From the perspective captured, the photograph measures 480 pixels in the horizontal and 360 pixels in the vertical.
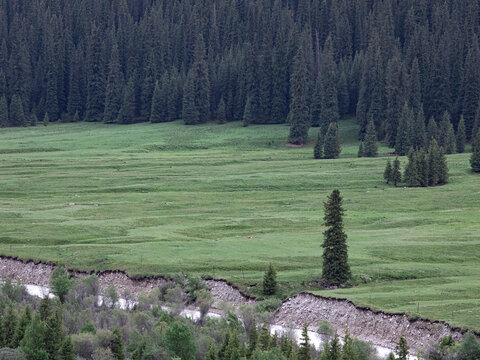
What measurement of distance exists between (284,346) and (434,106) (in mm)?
112001

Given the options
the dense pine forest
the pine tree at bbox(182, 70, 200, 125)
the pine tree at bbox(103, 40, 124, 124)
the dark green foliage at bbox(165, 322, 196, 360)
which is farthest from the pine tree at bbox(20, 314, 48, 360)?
the pine tree at bbox(103, 40, 124, 124)

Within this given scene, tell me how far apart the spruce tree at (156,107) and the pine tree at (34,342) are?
130m

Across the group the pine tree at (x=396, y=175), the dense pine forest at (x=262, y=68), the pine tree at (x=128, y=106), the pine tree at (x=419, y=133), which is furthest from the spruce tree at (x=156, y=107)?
the pine tree at (x=396, y=175)

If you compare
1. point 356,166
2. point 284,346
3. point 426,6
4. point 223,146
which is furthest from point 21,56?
point 284,346

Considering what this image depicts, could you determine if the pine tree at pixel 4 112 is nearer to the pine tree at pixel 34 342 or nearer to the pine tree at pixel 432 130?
the pine tree at pixel 432 130

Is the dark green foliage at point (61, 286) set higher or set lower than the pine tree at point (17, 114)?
lower

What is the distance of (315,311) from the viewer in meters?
48.8

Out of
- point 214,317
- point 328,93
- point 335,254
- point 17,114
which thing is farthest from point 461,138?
point 214,317

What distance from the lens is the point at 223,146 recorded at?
138m

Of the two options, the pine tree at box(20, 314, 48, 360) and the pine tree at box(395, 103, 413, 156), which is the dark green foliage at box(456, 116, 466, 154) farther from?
the pine tree at box(20, 314, 48, 360)

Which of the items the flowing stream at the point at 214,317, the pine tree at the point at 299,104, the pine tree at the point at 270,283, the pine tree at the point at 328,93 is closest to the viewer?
the flowing stream at the point at 214,317

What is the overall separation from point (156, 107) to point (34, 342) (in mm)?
131623

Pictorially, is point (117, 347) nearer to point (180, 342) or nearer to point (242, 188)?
point (180, 342)

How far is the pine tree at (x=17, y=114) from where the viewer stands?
563ft
